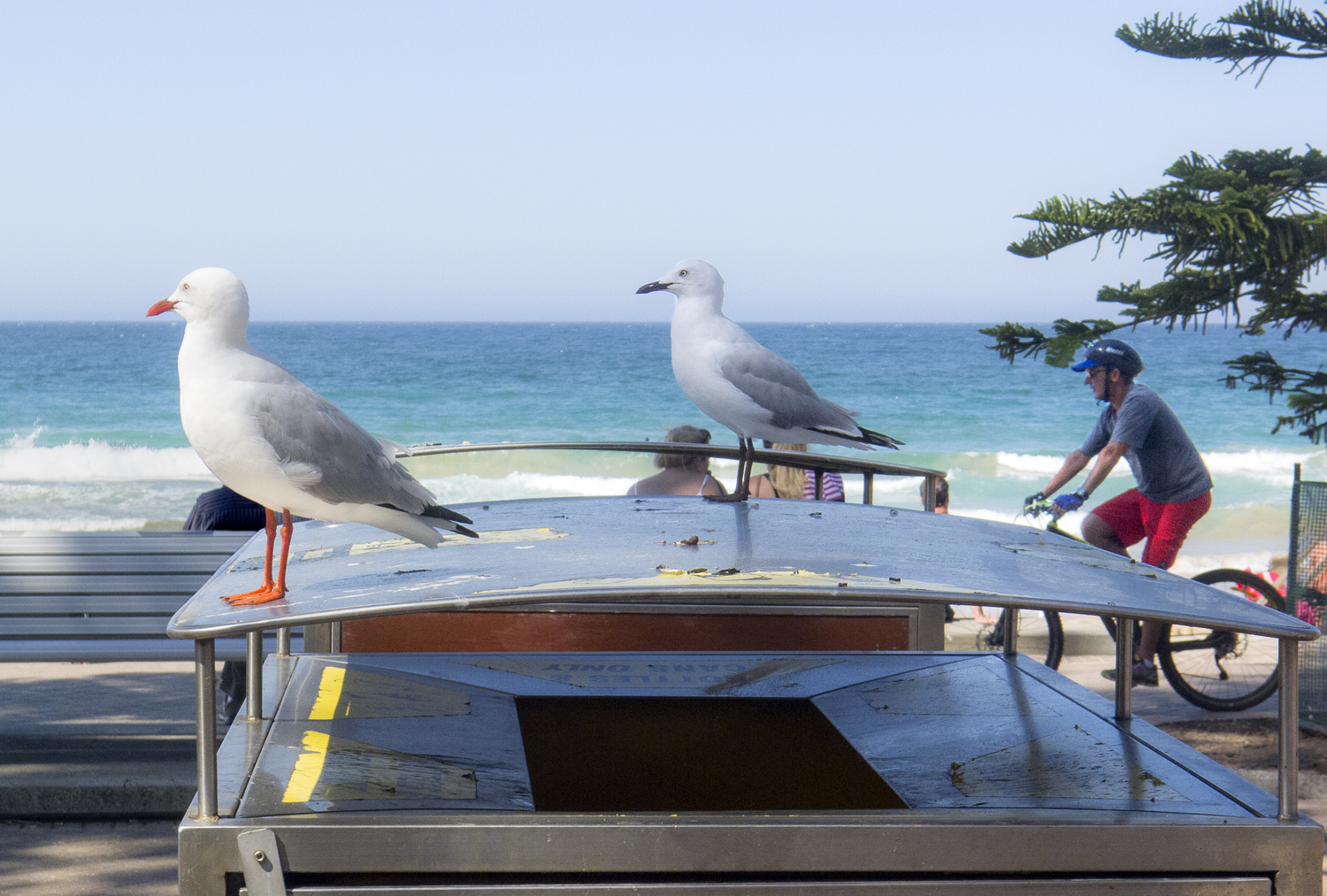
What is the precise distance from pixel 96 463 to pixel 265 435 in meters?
25.9

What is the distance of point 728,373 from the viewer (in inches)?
120

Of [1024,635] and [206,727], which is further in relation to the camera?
[1024,635]

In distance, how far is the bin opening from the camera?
2398 millimetres

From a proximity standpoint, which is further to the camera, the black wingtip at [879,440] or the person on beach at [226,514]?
the person on beach at [226,514]

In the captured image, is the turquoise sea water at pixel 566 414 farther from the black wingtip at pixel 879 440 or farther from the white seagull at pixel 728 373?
the white seagull at pixel 728 373

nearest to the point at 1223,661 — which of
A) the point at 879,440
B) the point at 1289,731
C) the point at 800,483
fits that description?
the point at 800,483

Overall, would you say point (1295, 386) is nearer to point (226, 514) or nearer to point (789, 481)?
point (789, 481)

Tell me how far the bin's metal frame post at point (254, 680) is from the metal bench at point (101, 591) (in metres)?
1.77

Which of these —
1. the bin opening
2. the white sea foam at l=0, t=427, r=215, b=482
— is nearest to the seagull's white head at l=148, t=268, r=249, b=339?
the bin opening

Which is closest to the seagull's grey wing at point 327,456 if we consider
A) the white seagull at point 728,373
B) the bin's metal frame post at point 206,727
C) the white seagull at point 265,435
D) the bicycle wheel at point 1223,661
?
the white seagull at point 265,435

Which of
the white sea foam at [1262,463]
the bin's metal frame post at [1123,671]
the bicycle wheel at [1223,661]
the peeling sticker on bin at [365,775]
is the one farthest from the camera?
the white sea foam at [1262,463]

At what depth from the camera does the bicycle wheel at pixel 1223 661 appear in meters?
6.48

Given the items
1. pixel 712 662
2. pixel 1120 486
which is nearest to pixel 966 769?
pixel 712 662

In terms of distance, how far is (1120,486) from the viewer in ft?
72.7
